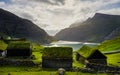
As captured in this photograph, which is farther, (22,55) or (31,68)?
(22,55)

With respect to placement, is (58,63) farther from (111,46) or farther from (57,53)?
(111,46)

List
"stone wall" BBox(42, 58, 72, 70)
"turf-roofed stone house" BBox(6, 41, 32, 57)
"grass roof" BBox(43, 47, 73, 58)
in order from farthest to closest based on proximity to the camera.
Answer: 1. "turf-roofed stone house" BBox(6, 41, 32, 57)
2. "grass roof" BBox(43, 47, 73, 58)
3. "stone wall" BBox(42, 58, 72, 70)

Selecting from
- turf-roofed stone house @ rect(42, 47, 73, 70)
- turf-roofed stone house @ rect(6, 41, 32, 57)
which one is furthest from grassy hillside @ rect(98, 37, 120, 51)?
turf-roofed stone house @ rect(42, 47, 73, 70)

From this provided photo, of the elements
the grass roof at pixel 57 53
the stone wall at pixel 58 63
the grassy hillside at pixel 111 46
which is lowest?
the stone wall at pixel 58 63

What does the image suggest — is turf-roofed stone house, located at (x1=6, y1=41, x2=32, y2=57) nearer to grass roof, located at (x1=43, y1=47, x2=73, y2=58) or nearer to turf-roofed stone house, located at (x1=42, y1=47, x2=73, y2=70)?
grass roof, located at (x1=43, y1=47, x2=73, y2=58)

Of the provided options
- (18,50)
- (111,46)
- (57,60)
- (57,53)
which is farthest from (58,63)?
(111,46)

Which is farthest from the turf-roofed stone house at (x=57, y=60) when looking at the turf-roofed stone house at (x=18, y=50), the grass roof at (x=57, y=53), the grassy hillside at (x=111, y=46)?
the grassy hillside at (x=111, y=46)

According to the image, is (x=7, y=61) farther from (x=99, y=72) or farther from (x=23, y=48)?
(x=99, y=72)

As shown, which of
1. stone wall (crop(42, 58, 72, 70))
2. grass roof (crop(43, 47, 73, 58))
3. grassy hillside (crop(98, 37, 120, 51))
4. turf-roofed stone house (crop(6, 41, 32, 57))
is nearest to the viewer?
stone wall (crop(42, 58, 72, 70))

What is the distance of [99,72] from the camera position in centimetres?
5356

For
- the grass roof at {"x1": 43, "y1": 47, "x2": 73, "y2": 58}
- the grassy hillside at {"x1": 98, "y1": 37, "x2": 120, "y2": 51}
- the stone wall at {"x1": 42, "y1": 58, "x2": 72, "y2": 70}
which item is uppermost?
the grassy hillside at {"x1": 98, "y1": 37, "x2": 120, "y2": 51}

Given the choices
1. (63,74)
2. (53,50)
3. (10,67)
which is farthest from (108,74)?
(10,67)

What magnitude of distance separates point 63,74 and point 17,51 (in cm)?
2561

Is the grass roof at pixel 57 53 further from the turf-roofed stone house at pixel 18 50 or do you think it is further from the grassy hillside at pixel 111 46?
the grassy hillside at pixel 111 46
